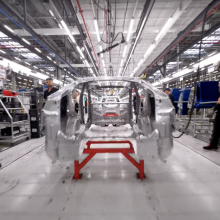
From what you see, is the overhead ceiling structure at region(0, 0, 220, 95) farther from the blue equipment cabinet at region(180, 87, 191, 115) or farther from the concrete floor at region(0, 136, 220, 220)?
the concrete floor at region(0, 136, 220, 220)

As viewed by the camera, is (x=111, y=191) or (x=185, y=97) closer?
(x=111, y=191)

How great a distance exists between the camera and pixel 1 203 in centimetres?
176

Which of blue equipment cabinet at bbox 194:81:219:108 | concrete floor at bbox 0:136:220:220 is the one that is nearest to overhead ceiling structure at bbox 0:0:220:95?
blue equipment cabinet at bbox 194:81:219:108

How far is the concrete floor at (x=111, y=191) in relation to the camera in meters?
1.58

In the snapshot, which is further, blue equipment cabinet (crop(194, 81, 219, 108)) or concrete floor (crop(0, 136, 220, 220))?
blue equipment cabinet (crop(194, 81, 219, 108))

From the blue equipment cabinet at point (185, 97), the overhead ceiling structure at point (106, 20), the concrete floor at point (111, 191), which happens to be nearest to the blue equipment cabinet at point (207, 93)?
the blue equipment cabinet at point (185, 97)

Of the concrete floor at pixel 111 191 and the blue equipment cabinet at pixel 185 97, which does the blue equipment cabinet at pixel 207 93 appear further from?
the concrete floor at pixel 111 191

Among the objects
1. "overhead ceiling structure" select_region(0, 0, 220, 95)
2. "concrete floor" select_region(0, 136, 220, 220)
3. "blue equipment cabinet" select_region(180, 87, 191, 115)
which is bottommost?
"concrete floor" select_region(0, 136, 220, 220)

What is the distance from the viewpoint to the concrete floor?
158 cm

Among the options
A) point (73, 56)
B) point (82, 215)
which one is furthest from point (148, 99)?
point (73, 56)

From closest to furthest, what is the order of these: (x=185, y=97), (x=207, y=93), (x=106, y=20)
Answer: (x=106, y=20) → (x=207, y=93) → (x=185, y=97)

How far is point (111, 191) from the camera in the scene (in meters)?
1.95

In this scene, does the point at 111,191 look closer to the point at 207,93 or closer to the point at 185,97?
the point at 207,93

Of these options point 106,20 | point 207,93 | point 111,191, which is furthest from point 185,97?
point 111,191
